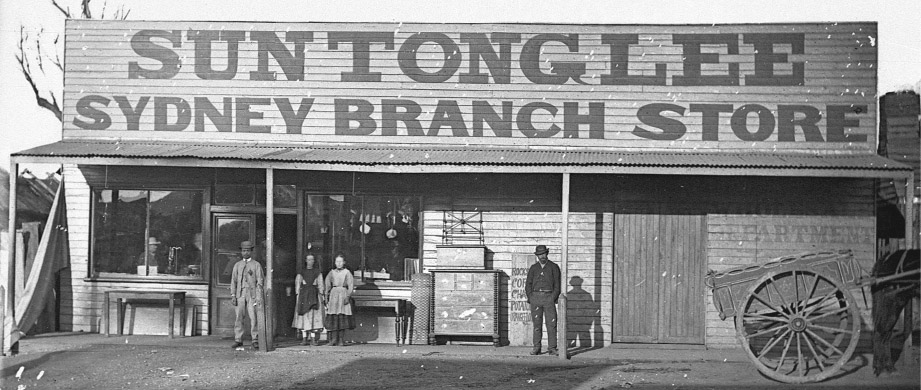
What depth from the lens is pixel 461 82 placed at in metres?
16.3

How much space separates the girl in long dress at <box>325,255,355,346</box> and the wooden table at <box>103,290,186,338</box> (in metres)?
2.72

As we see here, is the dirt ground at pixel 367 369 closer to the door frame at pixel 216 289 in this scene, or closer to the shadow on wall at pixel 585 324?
the door frame at pixel 216 289

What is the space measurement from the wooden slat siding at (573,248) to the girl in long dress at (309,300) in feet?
6.19

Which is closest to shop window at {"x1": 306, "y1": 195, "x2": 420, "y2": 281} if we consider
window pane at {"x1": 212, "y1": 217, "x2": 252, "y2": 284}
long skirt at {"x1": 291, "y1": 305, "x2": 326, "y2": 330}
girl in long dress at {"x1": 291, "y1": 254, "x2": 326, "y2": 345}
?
girl in long dress at {"x1": 291, "y1": 254, "x2": 326, "y2": 345}

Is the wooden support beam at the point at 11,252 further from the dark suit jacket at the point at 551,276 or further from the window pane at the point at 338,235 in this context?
the dark suit jacket at the point at 551,276

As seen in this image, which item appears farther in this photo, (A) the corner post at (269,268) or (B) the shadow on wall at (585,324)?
(B) the shadow on wall at (585,324)

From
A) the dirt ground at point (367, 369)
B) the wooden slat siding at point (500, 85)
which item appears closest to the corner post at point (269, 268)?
the dirt ground at point (367, 369)

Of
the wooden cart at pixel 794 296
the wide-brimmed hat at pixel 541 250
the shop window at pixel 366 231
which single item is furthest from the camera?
the shop window at pixel 366 231

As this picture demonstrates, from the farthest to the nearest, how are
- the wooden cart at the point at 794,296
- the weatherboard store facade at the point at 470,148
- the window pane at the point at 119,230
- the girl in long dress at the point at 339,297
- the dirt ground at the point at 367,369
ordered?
the window pane at the point at 119,230
the weatherboard store facade at the point at 470,148
the girl in long dress at the point at 339,297
the dirt ground at the point at 367,369
the wooden cart at the point at 794,296

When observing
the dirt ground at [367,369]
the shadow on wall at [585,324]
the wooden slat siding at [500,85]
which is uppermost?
the wooden slat siding at [500,85]

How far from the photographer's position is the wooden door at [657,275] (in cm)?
1603

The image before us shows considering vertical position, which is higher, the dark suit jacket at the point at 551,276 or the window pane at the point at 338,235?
the window pane at the point at 338,235

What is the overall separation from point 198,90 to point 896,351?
12.0m

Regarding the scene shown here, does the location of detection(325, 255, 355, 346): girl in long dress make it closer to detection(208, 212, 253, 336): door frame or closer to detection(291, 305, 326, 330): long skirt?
detection(291, 305, 326, 330): long skirt
